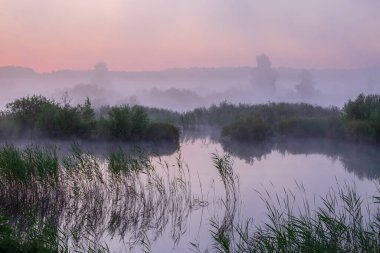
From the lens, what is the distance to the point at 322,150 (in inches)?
914

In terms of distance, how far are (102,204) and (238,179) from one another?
3729 mm

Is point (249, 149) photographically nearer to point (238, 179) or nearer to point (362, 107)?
point (362, 107)

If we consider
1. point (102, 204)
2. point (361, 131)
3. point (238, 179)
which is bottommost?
point (102, 204)

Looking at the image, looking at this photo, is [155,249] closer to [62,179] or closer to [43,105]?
[62,179]

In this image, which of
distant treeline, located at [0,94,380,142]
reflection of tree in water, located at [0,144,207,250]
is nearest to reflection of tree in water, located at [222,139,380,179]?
distant treeline, located at [0,94,380,142]

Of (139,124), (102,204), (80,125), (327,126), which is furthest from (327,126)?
(102,204)

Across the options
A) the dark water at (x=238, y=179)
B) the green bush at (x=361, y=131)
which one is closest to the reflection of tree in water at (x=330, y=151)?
the dark water at (x=238, y=179)

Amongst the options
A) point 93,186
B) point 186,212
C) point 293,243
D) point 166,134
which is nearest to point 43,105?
point 166,134

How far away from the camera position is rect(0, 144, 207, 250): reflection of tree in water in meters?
10.8

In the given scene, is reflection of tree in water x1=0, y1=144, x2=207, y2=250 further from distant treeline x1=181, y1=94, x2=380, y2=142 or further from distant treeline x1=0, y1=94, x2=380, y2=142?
distant treeline x1=181, y1=94, x2=380, y2=142

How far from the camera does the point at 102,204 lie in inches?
475

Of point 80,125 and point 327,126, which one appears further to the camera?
point 327,126

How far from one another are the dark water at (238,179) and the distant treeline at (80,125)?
133 cm

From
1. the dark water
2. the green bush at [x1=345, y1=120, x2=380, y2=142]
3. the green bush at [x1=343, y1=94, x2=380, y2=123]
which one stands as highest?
the green bush at [x1=343, y1=94, x2=380, y2=123]
